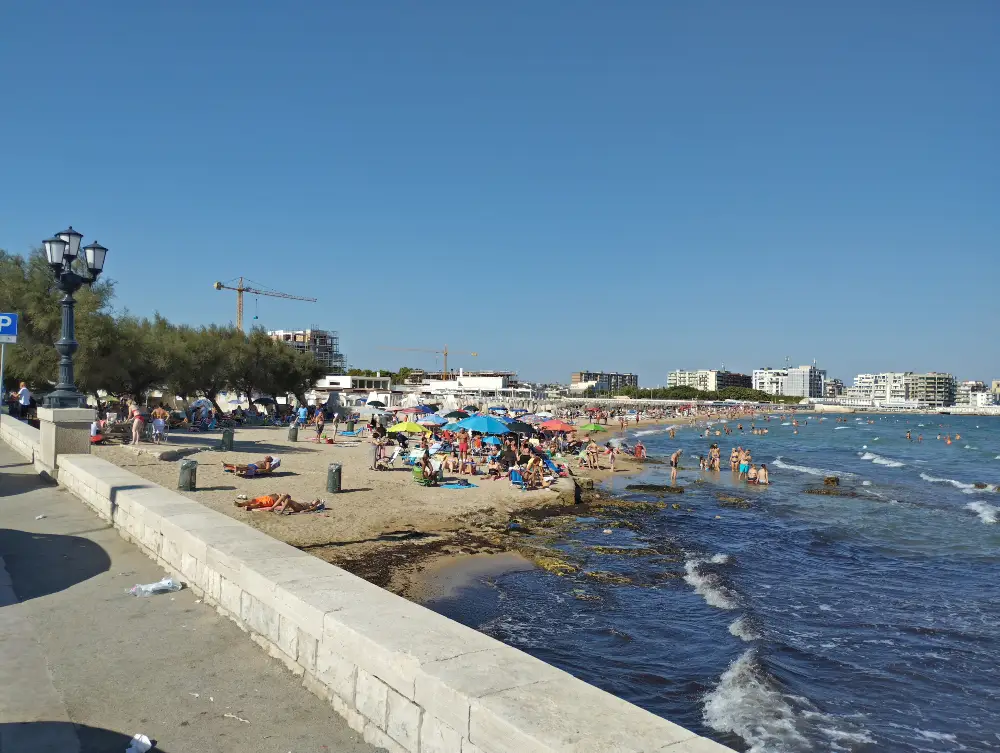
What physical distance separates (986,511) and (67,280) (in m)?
28.3

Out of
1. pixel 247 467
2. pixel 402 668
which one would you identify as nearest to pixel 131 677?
pixel 402 668

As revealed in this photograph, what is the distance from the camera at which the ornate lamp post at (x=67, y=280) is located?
11953 mm

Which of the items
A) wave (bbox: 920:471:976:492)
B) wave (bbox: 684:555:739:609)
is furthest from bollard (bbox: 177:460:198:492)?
wave (bbox: 920:471:976:492)

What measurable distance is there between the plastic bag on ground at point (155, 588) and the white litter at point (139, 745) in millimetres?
2866

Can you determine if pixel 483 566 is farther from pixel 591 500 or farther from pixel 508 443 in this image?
pixel 508 443

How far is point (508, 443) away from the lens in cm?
2809

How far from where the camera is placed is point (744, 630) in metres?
10.4

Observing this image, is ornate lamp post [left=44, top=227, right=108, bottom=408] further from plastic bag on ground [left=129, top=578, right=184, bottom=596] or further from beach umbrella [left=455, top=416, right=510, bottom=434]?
beach umbrella [left=455, top=416, right=510, bottom=434]

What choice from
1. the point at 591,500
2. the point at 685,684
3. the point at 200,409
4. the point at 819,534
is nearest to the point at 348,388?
the point at 200,409

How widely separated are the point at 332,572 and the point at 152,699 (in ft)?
5.11

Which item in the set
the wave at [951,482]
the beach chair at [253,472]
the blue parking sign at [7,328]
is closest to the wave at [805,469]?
the wave at [951,482]

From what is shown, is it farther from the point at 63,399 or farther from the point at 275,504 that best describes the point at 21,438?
the point at 275,504

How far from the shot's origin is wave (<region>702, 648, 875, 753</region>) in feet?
23.0

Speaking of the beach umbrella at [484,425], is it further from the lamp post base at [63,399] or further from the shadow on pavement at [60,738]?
the shadow on pavement at [60,738]
